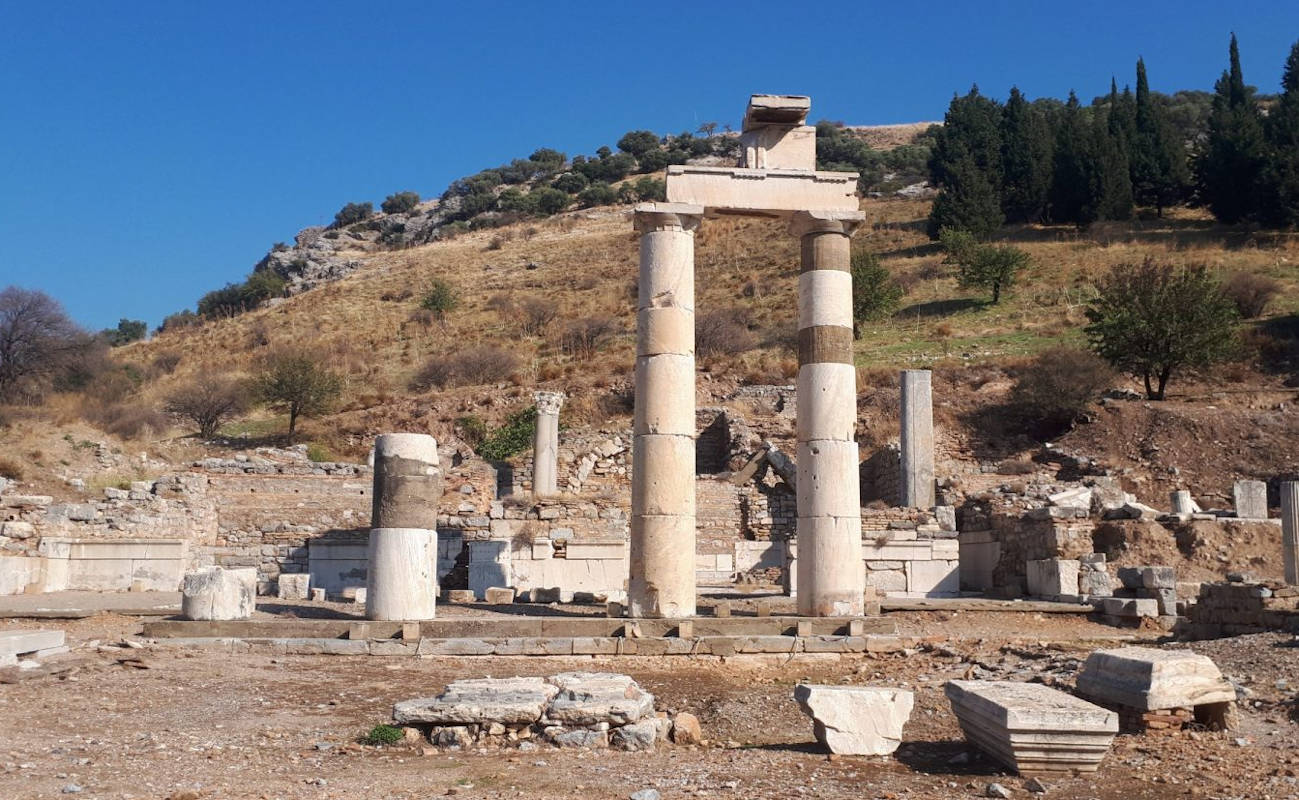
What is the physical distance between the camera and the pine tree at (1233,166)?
55.3 meters

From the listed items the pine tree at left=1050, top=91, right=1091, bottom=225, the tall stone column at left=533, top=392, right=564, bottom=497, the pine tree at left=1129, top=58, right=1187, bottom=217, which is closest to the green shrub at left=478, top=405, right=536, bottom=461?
the tall stone column at left=533, top=392, right=564, bottom=497

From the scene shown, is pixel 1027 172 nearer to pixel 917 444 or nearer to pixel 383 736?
pixel 917 444

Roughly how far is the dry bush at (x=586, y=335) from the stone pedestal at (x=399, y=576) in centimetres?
3449

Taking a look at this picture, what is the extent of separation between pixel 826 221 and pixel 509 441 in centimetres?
2330

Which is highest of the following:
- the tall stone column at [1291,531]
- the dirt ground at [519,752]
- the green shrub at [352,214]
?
the green shrub at [352,214]

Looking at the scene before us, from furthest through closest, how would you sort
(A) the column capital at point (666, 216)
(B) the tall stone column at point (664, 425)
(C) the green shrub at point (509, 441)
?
(C) the green shrub at point (509, 441) → (A) the column capital at point (666, 216) → (B) the tall stone column at point (664, 425)

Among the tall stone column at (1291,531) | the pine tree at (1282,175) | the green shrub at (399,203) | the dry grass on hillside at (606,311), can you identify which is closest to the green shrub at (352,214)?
the green shrub at (399,203)

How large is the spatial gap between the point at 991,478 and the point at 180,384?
35.4 meters

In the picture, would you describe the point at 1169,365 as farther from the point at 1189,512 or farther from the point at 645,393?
the point at 645,393

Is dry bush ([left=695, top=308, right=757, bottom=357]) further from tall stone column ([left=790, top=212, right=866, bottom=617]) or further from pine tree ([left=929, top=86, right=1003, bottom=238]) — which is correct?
tall stone column ([left=790, top=212, right=866, bottom=617])

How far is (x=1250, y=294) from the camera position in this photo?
1665 inches

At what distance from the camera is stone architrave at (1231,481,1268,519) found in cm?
2227

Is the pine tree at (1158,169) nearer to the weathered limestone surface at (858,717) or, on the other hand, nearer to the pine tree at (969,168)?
the pine tree at (969,168)

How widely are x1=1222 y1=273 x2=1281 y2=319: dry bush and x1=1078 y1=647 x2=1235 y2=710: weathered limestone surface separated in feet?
124
